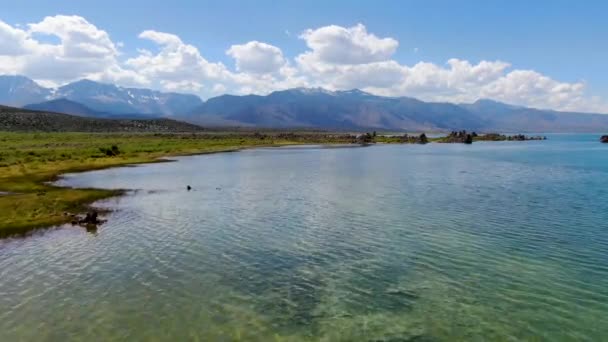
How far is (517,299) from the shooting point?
74.5 feet

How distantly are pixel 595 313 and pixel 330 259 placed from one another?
49.5 ft

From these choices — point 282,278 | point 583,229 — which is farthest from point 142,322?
point 583,229

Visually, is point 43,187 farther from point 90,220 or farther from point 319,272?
point 319,272

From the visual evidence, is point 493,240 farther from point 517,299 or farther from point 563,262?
point 517,299

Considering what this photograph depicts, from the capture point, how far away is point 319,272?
2734 cm

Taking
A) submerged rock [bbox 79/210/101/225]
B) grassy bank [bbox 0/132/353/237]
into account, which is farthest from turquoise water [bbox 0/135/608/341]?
grassy bank [bbox 0/132/353/237]

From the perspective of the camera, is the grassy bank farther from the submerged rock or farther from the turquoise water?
the turquoise water

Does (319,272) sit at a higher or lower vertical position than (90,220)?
lower

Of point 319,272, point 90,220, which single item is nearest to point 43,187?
point 90,220

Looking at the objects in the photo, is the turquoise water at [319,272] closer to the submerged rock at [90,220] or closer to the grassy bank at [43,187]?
the submerged rock at [90,220]

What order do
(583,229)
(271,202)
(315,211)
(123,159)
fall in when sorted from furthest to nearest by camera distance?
(123,159)
(271,202)
(315,211)
(583,229)

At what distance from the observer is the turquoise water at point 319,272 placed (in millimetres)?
20312

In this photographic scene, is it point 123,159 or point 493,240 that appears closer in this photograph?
point 493,240

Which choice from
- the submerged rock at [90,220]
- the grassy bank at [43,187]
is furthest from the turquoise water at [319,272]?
the grassy bank at [43,187]
